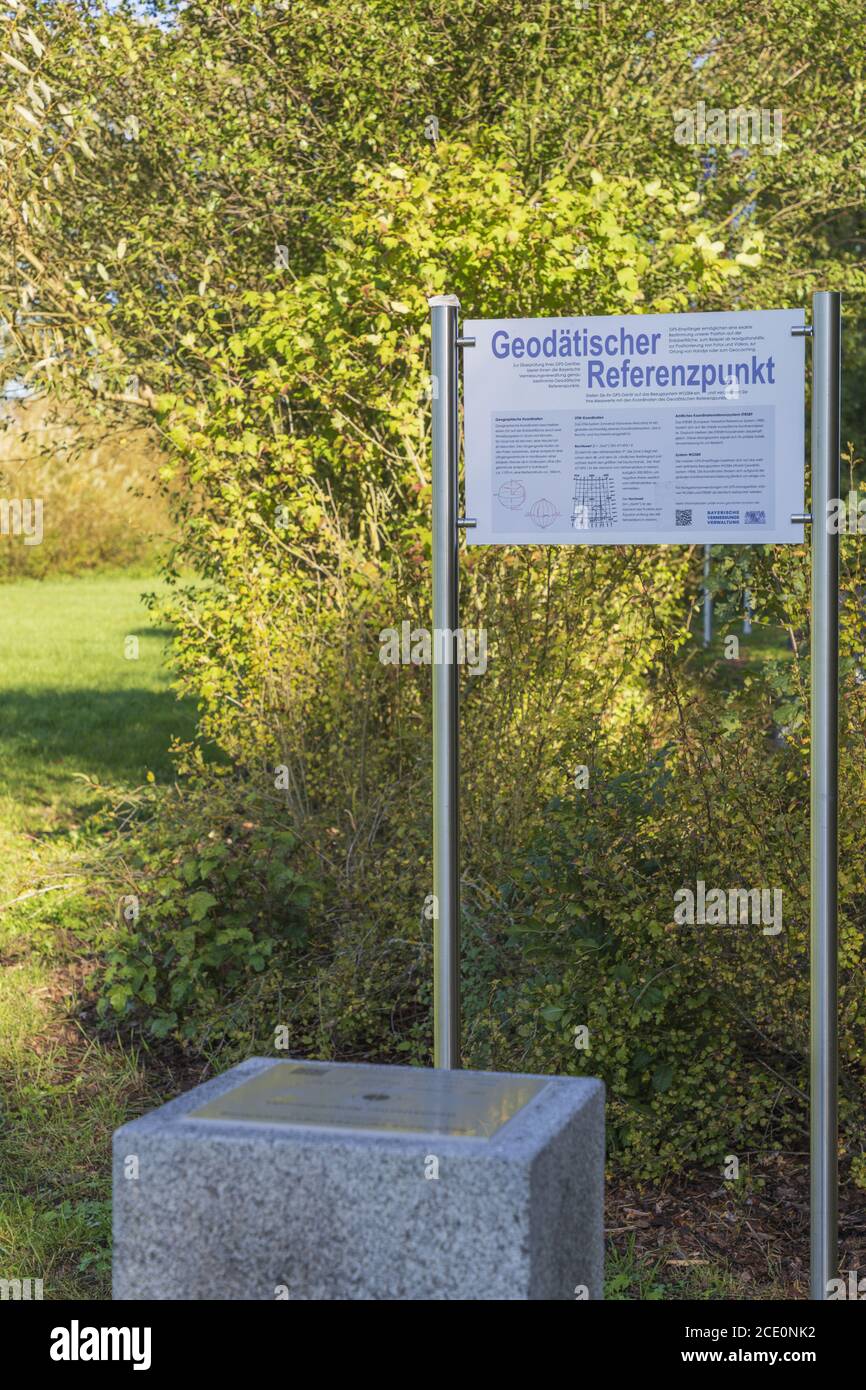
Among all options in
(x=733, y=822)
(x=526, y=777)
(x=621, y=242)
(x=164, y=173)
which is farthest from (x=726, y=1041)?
(x=164, y=173)

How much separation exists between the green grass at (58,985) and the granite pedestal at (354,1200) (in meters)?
1.60

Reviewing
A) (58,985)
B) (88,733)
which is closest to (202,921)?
A: (58,985)

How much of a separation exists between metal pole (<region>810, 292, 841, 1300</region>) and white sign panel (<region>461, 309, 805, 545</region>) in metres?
0.06

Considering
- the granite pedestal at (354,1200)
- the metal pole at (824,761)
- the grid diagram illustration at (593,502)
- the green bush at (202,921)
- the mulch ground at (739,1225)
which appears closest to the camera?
the granite pedestal at (354,1200)

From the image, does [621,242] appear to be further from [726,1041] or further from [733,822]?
[726,1041]

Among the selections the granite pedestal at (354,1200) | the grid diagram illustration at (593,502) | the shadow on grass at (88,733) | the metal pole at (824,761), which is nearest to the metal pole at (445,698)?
the grid diagram illustration at (593,502)

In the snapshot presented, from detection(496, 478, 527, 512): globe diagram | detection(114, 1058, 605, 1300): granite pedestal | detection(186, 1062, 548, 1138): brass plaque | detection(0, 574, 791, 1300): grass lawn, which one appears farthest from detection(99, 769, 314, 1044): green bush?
detection(114, 1058, 605, 1300): granite pedestal

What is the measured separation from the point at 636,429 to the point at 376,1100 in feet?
6.15

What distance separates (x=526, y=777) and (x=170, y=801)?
1.49m

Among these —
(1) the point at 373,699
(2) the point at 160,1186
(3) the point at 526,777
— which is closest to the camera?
(2) the point at 160,1186

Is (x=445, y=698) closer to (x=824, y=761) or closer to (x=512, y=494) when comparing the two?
(x=512, y=494)

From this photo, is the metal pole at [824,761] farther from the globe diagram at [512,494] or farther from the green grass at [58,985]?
the green grass at [58,985]

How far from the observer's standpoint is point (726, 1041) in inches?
179

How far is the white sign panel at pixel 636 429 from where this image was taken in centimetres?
401
